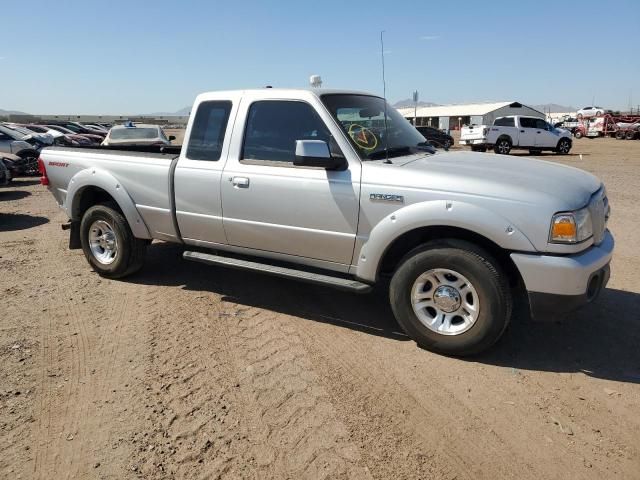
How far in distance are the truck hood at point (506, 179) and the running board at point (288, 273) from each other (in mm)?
933

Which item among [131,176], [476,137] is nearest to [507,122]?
[476,137]

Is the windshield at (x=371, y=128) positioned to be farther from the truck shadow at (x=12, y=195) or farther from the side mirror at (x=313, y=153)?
the truck shadow at (x=12, y=195)

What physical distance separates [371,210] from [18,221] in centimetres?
816

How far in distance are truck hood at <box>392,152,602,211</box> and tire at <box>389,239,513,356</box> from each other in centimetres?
44

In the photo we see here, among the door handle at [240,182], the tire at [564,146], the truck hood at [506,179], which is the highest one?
the truck hood at [506,179]

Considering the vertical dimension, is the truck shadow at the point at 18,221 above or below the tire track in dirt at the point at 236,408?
below

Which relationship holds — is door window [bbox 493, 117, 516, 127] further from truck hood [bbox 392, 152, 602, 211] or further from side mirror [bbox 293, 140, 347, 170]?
side mirror [bbox 293, 140, 347, 170]

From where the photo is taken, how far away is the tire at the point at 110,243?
5391mm

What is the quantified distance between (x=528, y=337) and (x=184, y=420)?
2.76m

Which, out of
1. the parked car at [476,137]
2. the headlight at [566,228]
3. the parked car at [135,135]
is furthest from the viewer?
the parked car at [476,137]

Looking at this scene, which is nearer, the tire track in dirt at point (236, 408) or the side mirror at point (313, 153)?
the tire track in dirt at point (236, 408)

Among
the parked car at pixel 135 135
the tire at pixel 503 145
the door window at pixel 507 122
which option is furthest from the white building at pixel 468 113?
the parked car at pixel 135 135

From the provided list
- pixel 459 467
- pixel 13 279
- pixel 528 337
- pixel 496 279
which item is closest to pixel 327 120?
pixel 496 279

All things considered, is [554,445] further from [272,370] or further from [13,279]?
[13,279]
